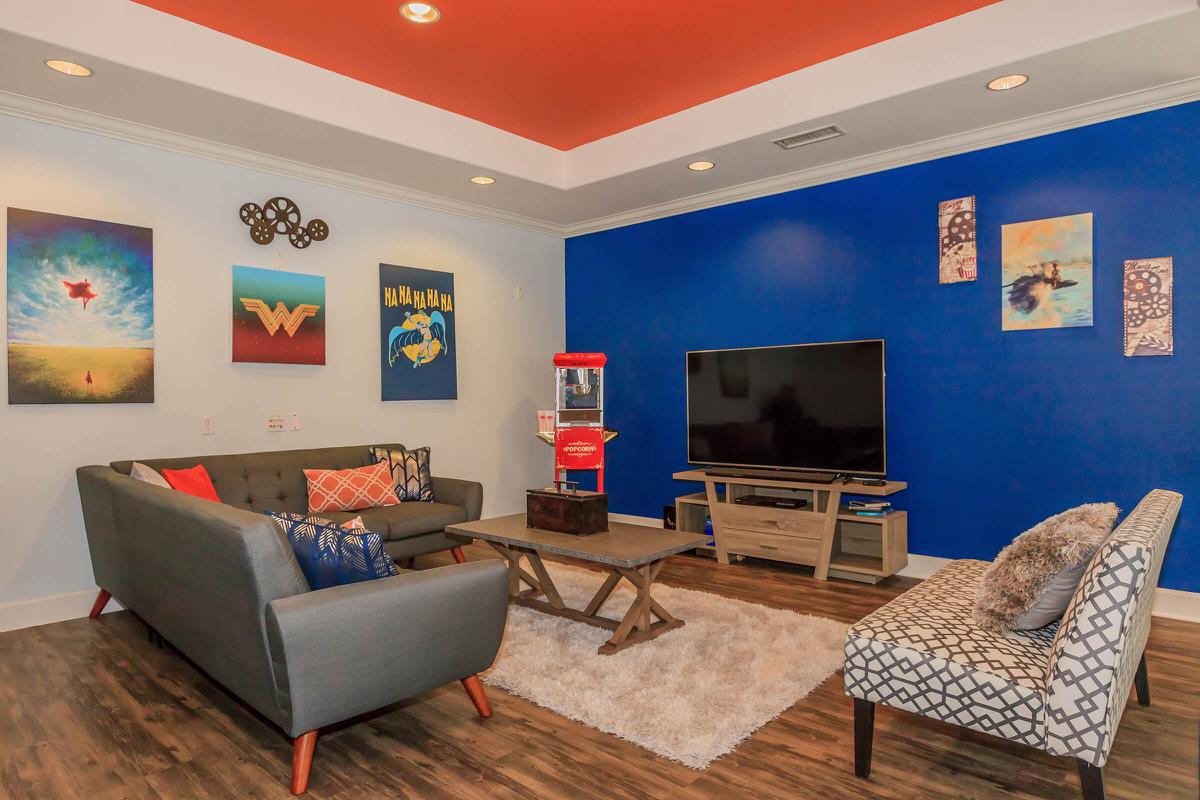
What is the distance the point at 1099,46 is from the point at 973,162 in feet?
3.84

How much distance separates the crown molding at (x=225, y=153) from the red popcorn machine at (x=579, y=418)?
1531 mm

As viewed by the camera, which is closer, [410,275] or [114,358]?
[114,358]

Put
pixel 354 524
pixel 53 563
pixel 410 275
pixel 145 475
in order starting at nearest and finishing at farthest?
1. pixel 354 524
2. pixel 145 475
3. pixel 53 563
4. pixel 410 275

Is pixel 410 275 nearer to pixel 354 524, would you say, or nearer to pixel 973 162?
pixel 354 524

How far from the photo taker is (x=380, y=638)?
2291 mm

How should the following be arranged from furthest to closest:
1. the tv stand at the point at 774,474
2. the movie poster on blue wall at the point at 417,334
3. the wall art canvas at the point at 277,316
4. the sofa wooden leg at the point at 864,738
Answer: the movie poster on blue wall at the point at 417,334
the tv stand at the point at 774,474
the wall art canvas at the point at 277,316
the sofa wooden leg at the point at 864,738

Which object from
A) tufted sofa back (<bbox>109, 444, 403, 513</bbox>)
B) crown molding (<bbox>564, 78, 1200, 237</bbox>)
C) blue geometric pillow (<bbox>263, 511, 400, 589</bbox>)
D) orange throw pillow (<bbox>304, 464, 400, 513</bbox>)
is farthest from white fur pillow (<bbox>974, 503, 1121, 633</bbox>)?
tufted sofa back (<bbox>109, 444, 403, 513</bbox>)

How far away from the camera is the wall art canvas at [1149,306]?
3814 millimetres

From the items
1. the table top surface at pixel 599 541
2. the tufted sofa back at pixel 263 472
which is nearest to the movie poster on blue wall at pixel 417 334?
the tufted sofa back at pixel 263 472

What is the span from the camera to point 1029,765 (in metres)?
2.33

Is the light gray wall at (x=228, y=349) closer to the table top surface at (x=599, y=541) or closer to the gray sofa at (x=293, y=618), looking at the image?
the gray sofa at (x=293, y=618)

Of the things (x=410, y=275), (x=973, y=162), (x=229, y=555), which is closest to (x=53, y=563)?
(x=229, y=555)

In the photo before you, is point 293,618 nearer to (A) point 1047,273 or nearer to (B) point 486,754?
(B) point 486,754

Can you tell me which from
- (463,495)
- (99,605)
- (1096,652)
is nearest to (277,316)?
(463,495)
